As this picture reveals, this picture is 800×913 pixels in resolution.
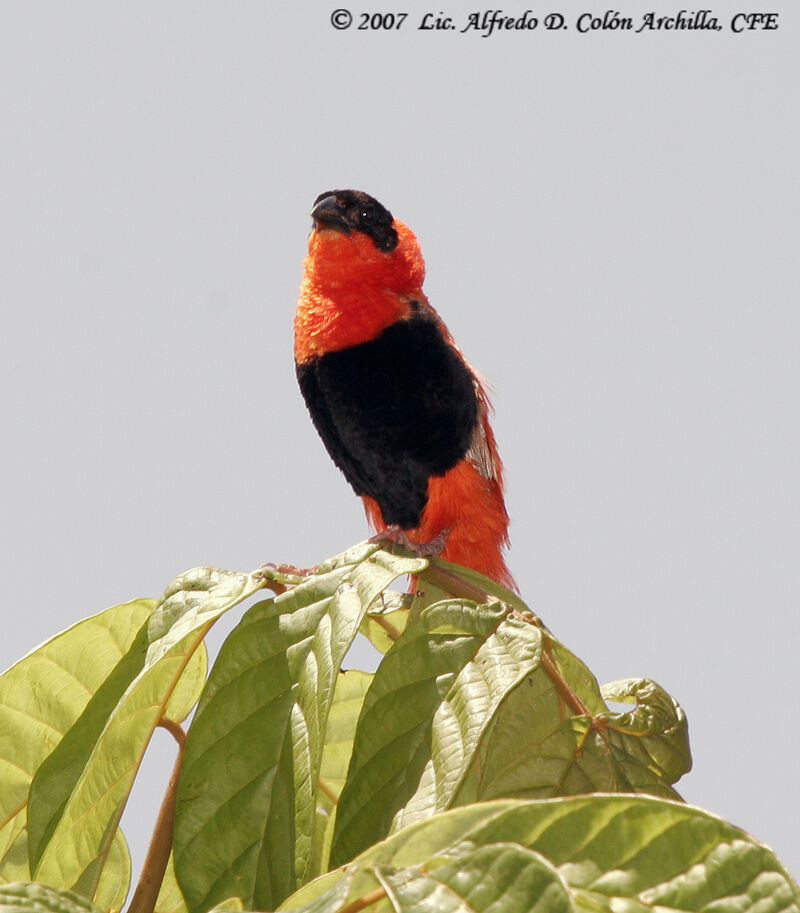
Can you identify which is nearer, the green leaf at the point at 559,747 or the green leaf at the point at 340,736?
the green leaf at the point at 559,747

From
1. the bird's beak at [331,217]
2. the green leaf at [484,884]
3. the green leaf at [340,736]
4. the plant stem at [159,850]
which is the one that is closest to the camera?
the green leaf at [484,884]

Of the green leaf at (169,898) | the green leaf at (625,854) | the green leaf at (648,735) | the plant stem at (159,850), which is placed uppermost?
the green leaf at (625,854)

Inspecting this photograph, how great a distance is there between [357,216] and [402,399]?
25.6 inches

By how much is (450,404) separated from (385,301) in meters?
0.39

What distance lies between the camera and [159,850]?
4.76 feet

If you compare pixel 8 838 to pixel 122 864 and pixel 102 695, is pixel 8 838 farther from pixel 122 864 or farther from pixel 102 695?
pixel 102 695

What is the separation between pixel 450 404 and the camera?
340 centimetres

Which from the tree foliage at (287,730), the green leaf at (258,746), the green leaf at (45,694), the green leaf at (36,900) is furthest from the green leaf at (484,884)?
the green leaf at (45,694)

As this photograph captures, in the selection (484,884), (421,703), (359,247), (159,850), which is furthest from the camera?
(359,247)

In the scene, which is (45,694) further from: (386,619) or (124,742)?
(386,619)

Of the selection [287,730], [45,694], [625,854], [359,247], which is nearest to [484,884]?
[625,854]

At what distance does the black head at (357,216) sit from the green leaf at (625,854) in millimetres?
2810

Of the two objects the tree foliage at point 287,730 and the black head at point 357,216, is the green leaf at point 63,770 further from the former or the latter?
the black head at point 357,216

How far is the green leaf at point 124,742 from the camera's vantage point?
1.33m
